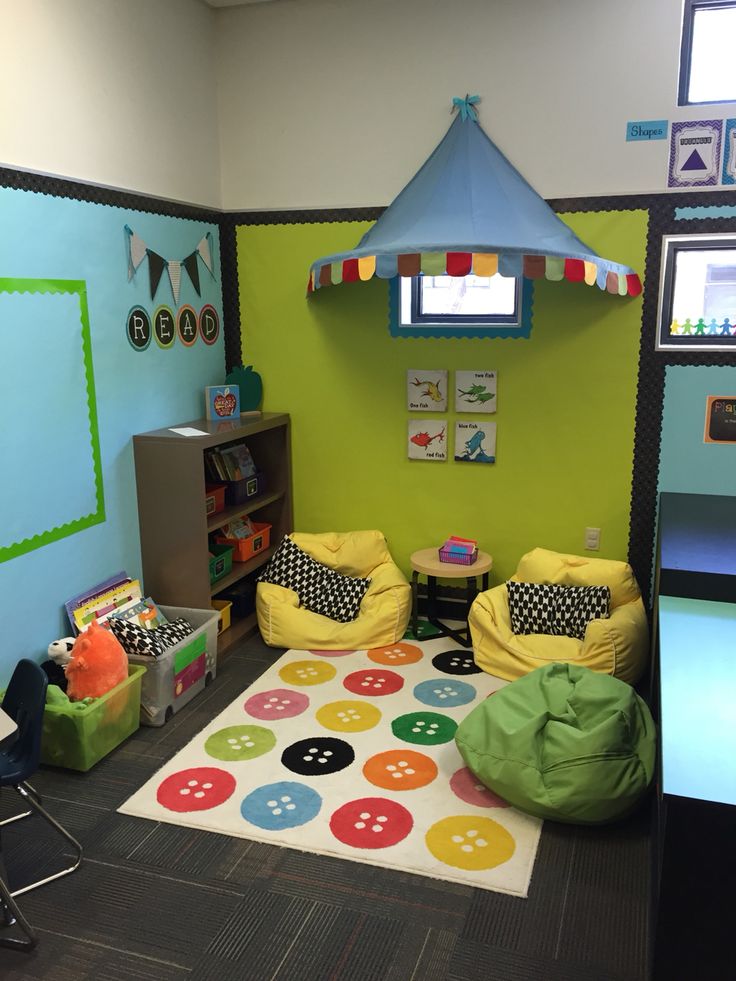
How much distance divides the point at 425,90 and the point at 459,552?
237 cm

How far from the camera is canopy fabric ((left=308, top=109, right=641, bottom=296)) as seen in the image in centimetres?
346

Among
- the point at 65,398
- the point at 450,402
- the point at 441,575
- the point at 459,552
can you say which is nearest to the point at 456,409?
the point at 450,402

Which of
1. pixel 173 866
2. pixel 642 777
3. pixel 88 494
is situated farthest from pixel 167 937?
pixel 88 494

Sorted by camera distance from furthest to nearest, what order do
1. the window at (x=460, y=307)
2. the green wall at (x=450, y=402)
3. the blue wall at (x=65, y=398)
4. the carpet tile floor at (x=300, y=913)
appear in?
the window at (x=460, y=307) < the green wall at (x=450, y=402) < the blue wall at (x=65, y=398) < the carpet tile floor at (x=300, y=913)

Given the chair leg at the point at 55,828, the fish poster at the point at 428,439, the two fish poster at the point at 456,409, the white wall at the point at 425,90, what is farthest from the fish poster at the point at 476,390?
the chair leg at the point at 55,828

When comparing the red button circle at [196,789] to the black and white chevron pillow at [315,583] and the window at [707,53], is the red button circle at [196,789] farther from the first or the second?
the window at [707,53]

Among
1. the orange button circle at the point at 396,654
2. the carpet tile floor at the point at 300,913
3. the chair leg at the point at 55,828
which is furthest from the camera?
the orange button circle at the point at 396,654

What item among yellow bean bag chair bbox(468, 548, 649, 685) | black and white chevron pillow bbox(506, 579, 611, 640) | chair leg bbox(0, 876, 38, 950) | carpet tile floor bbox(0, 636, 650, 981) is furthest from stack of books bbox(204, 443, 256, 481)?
chair leg bbox(0, 876, 38, 950)

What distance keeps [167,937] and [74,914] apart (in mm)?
310

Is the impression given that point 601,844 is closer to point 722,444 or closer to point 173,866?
point 173,866

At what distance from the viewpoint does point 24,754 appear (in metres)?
2.49

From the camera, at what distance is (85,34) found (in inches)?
137

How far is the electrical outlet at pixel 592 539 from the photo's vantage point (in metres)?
4.40

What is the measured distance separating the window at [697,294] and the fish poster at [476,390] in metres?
0.87
